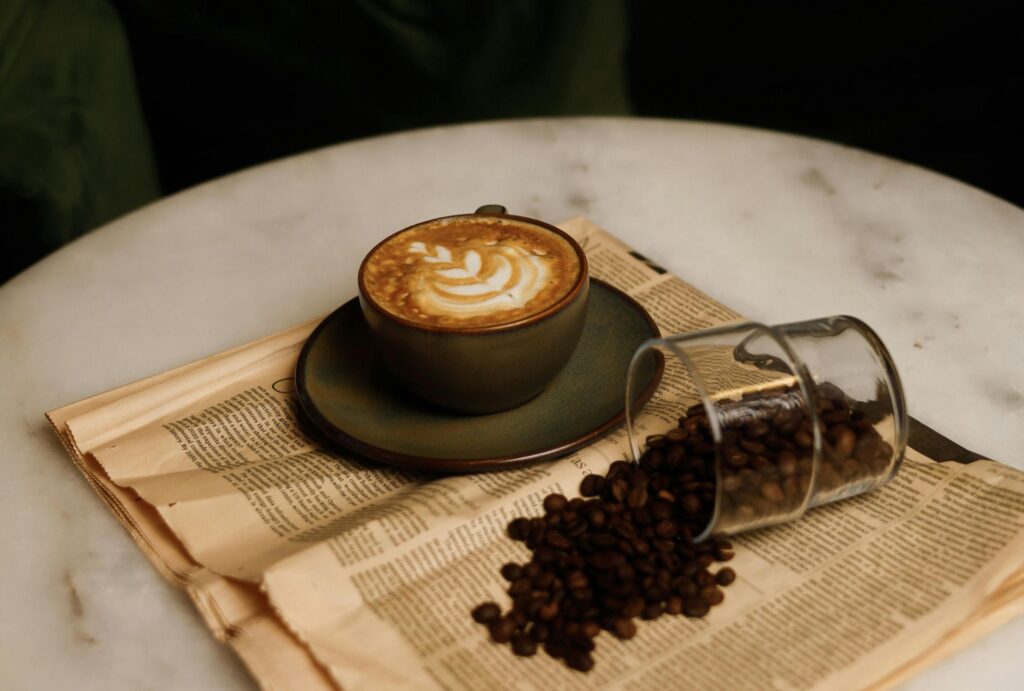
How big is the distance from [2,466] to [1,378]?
147 mm

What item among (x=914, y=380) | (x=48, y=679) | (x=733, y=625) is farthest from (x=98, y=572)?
(x=914, y=380)

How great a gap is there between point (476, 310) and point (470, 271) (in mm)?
59

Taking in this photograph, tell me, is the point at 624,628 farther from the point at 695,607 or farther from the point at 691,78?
the point at 691,78

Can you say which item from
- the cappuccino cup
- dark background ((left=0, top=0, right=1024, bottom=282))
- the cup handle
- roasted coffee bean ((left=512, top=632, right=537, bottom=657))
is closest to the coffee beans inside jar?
roasted coffee bean ((left=512, top=632, right=537, bottom=657))

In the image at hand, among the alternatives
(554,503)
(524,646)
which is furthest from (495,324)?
(524,646)

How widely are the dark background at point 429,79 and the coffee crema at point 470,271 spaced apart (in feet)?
2.99

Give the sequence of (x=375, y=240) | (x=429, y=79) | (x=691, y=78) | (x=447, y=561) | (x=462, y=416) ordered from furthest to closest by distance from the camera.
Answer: (x=691, y=78) < (x=429, y=79) < (x=375, y=240) < (x=462, y=416) < (x=447, y=561)

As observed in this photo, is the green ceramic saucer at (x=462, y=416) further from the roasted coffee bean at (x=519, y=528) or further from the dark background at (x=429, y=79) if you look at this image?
the dark background at (x=429, y=79)

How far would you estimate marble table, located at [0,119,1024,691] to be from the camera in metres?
0.83

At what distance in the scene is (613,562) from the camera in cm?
82

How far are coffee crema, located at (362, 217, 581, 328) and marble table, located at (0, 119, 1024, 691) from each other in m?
0.25

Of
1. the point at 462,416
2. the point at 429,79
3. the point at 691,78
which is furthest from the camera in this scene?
the point at 691,78

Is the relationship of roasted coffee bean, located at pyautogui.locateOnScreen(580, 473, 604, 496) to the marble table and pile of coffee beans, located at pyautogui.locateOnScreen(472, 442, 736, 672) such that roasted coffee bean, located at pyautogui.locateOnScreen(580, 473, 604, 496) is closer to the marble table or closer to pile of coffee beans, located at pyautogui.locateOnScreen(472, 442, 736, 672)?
pile of coffee beans, located at pyautogui.locateOnScreen(472, 442, 736, 672)

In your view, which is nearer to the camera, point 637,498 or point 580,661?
point 580,661
